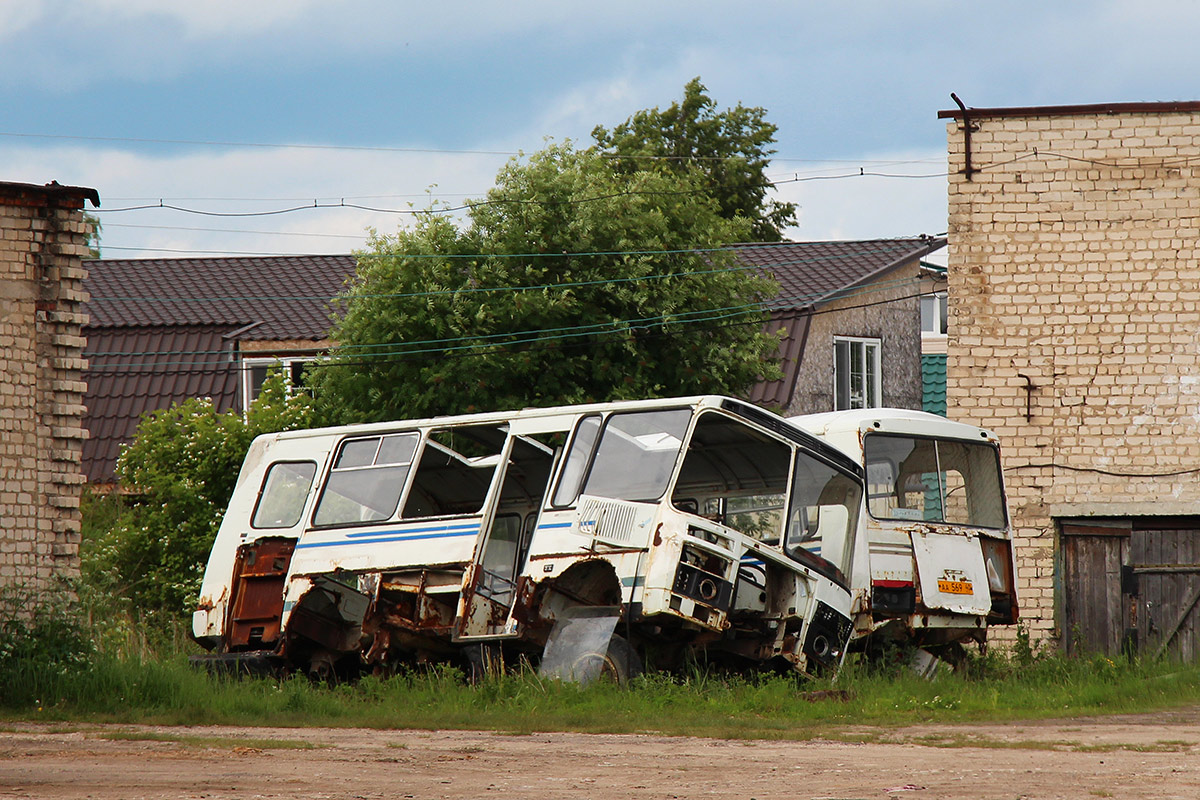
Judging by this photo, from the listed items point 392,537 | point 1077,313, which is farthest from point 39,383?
point 1077,313

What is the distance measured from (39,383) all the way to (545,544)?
5225 millimetres

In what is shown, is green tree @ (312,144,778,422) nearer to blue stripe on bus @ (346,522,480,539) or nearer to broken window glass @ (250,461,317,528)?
broken window glass @ (250,461,317,528)

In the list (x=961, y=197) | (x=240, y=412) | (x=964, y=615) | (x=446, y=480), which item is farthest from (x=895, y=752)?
(x=240, y=412)

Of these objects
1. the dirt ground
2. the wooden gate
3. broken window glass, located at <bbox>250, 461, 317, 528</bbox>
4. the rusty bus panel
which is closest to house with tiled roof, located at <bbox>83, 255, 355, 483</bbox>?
broken window glass, located at <bbox>250, 461, 317, 528</bbox>

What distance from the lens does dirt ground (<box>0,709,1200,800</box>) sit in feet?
23.9

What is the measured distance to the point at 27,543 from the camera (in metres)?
14.0

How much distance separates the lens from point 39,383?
14281mm

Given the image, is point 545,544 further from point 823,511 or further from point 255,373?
point 255,373

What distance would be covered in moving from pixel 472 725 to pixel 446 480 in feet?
14.9

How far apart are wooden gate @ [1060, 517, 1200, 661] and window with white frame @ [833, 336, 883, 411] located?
422 inches

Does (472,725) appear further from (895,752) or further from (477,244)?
(477,244)

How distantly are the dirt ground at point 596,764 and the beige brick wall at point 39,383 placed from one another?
3.23 metres

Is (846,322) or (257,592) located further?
(846,322)

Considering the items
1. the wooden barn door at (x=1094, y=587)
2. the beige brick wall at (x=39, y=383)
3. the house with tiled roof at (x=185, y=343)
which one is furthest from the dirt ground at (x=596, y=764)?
the house with tiled roof at (x=185, y=343)
